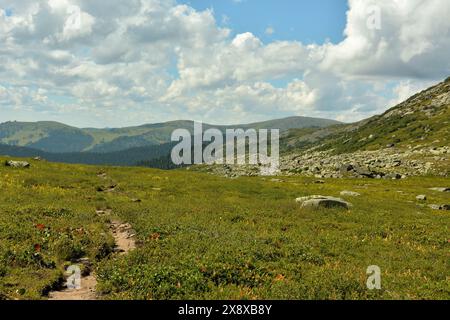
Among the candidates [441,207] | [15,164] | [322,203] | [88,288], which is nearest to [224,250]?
[88,288]

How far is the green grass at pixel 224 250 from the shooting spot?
14.0m

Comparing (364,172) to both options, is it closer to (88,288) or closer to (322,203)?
(322,203)

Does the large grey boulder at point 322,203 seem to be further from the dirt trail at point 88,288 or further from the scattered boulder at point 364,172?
the scattered boulder at point 364,172

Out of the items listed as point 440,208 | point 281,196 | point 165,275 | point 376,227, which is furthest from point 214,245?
point 440,208

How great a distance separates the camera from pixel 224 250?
61.1 feet

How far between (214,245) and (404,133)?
192m

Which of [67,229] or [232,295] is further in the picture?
[67,229]

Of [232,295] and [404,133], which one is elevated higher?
[404,133]

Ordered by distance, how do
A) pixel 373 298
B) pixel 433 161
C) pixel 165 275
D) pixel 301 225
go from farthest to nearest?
pixel 433 161 < pixel 301 225 < pixel 165 275 < pixel 373 298

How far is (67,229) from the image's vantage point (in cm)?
2195

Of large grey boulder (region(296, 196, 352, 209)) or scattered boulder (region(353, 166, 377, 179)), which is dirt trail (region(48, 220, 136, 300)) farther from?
scattered boulder (region(353, 166, 377, 179))

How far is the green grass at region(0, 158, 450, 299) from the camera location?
14008 millimetres
